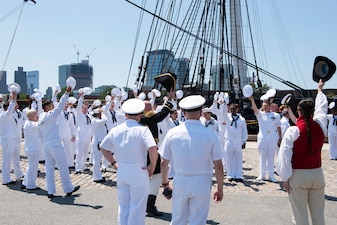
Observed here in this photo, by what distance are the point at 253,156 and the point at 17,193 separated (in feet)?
29.1

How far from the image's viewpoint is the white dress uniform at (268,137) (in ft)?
29.0

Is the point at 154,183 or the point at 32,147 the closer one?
the point at 154,183

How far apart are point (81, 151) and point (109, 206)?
4267 mm

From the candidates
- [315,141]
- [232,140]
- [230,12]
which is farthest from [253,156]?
[230,12]

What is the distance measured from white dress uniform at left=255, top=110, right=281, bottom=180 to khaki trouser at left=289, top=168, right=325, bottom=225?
4.58m

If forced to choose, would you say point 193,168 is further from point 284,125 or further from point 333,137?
point 333,137

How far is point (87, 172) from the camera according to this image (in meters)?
10.1

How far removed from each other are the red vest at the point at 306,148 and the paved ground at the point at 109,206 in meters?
1.73

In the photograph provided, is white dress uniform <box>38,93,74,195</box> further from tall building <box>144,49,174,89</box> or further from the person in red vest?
tall building <box>144,49,174,89</box>

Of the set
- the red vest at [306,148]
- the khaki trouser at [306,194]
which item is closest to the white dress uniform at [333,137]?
the khaki trouser at [306,194]

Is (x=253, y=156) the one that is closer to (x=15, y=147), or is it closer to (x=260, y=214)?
(x=260, y=214)

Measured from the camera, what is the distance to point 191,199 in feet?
12.2

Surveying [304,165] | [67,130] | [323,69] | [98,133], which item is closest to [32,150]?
[98,133]

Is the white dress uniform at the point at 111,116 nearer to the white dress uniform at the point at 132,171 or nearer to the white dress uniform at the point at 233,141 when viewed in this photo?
the white dress uniform at the point at 233,141
